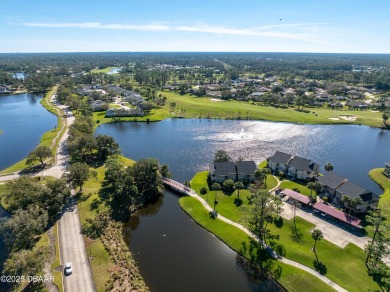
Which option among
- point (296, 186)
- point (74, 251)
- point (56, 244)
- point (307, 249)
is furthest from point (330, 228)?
point (56, 244)

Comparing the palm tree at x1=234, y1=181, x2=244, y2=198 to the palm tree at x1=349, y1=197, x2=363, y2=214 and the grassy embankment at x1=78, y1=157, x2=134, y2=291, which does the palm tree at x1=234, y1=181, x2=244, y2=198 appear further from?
the grassy embankment at x1=78, y1=157, x2=134, y2=291

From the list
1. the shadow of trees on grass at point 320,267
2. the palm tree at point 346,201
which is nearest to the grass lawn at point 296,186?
the palm tree at point 346,201

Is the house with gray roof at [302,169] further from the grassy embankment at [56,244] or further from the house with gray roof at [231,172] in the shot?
the grassy embankment at [56,244]

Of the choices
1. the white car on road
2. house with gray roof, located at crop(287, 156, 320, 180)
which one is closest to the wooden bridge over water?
house with gray roof, located at crop(287, 156, 320, 180)

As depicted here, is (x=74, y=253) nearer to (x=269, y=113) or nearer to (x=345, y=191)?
(x=345, y=191)

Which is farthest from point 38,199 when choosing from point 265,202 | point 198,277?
point 265,202
